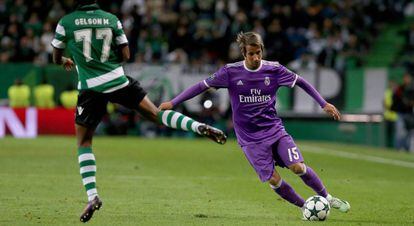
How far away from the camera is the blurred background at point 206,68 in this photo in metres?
29.2

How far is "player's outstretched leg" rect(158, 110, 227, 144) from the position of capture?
984 cm

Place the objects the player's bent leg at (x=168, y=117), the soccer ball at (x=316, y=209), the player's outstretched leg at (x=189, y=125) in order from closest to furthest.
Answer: the player's outstretched leg at (x=189, y=125)
the player's bent leg at (x=168, y=117)
the soccer ball at (x=316, y=209)

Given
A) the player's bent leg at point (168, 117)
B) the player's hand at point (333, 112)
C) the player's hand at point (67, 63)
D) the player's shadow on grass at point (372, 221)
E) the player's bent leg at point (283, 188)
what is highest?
the player's hand at point (67, 63)

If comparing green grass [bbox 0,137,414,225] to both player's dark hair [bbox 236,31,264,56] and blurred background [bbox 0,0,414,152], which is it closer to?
player's dark hair [bbox 236,31,264,56]

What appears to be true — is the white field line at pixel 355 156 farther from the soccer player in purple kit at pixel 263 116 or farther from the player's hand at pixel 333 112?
the player's hand at pixel 333 112

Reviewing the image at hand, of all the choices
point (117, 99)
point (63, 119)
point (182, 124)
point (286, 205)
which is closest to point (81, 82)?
point (117, 99)

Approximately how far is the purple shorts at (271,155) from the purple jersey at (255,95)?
8cm

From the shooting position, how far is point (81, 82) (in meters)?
10.4

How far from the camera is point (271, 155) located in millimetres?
10828

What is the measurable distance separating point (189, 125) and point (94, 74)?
117 cm

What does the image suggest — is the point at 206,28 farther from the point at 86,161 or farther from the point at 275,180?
the point at 86,161

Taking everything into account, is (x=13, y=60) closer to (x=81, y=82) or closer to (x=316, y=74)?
(x=316, y=74)

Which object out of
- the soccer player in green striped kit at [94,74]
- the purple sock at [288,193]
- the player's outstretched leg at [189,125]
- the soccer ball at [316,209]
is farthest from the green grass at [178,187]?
the player's outstretched leg at [189,125]

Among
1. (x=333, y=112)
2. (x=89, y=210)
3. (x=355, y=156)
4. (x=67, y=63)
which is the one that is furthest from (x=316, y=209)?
(x=355, y=156)
